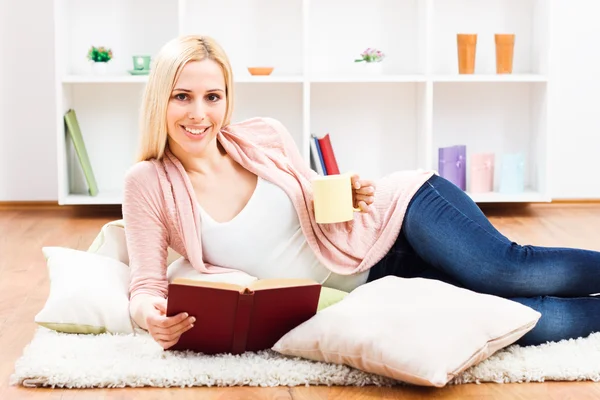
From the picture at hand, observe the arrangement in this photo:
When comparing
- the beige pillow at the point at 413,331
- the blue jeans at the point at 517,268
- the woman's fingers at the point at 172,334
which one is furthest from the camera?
the blue jeans at the point at 517,268

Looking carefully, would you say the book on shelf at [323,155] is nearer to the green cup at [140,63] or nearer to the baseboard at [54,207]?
the green cup at [140,63]

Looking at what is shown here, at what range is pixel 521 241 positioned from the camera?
361cm

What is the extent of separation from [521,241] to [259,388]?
1884 mm

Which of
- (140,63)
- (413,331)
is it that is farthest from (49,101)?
(413,331)

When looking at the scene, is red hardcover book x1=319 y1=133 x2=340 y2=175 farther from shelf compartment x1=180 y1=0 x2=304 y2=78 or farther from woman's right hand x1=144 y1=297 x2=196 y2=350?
woman's right hand x1=144 y1=297 x2=196 y2=350

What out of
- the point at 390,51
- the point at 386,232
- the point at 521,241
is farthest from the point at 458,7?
the point at 386,232

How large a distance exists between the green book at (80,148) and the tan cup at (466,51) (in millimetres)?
1620

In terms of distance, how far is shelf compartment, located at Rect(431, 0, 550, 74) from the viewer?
14.5 feet

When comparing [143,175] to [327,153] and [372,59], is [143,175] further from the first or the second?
[372,59]

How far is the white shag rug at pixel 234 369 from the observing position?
196cm

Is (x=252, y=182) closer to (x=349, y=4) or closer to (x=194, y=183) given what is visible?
(x=194, y=183)

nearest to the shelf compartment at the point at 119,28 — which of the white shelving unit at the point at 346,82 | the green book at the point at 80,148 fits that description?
the white shelving unit at the point at 346,82

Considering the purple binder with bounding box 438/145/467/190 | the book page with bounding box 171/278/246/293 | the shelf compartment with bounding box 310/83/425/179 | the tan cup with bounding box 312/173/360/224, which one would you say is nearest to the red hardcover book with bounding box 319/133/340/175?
the shelf compartment with bounding box 310/83/425/179

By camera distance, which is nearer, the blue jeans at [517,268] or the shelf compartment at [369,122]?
the blue jeans at [517,268]
